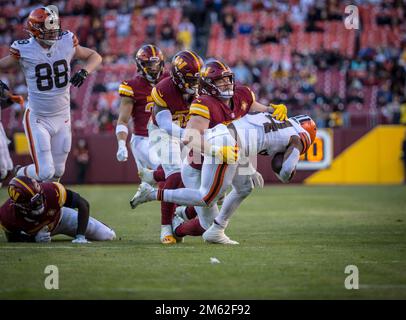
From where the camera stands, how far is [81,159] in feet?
58.7

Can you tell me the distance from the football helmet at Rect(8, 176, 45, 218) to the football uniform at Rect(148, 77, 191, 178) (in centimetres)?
148

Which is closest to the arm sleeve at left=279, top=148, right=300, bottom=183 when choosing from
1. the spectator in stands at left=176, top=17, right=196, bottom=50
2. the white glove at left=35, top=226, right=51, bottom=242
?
the white glove at left=35, top=226, right=51, bottom=242

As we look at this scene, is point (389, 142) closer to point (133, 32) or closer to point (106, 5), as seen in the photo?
point (133, 32)

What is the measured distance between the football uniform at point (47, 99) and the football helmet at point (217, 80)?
2.07 m

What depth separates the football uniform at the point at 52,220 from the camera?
7117 mm

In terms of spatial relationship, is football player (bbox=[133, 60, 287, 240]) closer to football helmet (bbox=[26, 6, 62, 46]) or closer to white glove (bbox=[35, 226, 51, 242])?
white glove (bbox=[35, 226, 51, 242])

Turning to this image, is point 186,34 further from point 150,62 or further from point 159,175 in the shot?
point 159,175

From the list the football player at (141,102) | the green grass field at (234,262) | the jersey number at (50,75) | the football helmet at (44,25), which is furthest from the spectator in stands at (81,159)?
the football helmet at (44,25)

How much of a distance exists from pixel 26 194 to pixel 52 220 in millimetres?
533

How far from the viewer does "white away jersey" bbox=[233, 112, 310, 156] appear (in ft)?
23.1

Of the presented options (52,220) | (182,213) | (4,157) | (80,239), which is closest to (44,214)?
(52,220)

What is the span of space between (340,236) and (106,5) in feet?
54.2

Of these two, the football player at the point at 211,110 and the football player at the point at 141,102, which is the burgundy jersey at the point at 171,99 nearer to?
the football player at the point at 211,110

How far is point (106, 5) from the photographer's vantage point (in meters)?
23.1
